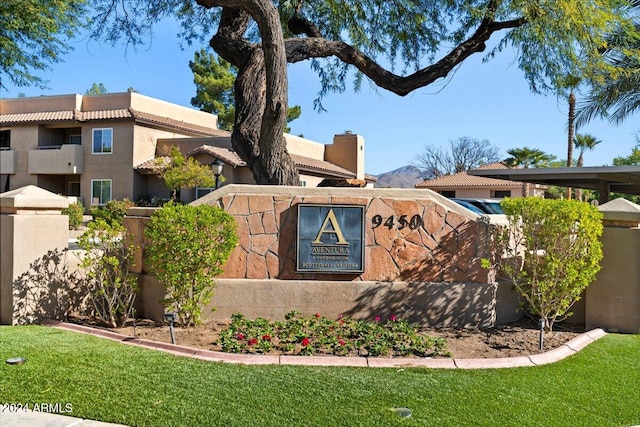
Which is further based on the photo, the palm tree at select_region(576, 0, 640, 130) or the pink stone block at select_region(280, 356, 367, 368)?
the palm tree at select_region(576, 0, 640, 130)

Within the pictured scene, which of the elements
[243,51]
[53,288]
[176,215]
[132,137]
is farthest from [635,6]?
[132,137]

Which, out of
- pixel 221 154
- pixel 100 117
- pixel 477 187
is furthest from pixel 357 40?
pixel 477 187

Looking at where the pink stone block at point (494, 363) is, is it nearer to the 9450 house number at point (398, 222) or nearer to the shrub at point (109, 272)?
the 9450 house number at point (398, 222)

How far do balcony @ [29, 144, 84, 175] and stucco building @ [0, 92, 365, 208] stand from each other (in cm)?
5

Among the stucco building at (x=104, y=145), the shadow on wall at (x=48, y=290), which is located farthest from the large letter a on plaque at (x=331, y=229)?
the stucco building at (x=104, y=145)

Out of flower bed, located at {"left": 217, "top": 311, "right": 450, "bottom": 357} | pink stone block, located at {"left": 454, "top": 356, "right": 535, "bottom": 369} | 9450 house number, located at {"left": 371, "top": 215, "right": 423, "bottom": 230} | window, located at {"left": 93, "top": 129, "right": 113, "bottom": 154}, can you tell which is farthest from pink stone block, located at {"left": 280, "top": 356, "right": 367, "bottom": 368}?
window, located at {"left": 93, "top": 129, "right": 113, "bottom": 154}

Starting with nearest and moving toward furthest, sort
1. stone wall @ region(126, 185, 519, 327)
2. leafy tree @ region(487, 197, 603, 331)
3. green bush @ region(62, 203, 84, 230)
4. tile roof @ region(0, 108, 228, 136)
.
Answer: leafy tree @ region(487, 197, 603, 331) < stone wall @ region(126, 185, 519, 327) < green bush @ region(62, 203, 84, 230) < tile roof @ region(0, 108, 228, 136)

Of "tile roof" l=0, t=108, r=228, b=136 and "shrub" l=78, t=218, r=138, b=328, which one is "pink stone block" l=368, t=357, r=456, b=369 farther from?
"tile roof" l=0, t=108, r=228, b=136

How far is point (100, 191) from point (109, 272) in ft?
87.0

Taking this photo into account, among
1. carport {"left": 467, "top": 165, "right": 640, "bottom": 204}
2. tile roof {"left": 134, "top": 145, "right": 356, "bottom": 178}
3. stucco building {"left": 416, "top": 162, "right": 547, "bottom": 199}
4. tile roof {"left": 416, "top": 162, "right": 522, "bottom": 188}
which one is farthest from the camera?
stucco building {"left": 416, "top": 162, "right": 547, "bottom": 199}

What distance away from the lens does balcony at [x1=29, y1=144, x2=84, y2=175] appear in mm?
33250

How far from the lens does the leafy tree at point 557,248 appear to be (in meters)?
7.82

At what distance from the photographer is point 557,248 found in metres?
7.93

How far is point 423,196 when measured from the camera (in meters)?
8.97
